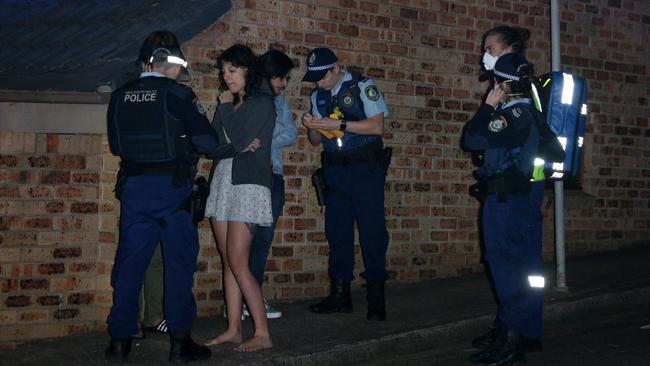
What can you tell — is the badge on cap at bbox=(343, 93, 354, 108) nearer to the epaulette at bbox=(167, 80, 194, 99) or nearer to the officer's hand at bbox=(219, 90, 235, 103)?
the officer's hand at bbox=(219, 90, 235, 103)

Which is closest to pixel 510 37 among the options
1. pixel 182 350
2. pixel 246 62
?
pixel 246 62

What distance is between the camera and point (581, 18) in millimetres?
10430

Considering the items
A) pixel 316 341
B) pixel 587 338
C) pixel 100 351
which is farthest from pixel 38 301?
pixel 587 338

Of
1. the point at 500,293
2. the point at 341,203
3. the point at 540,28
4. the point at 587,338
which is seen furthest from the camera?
the point at 540,28

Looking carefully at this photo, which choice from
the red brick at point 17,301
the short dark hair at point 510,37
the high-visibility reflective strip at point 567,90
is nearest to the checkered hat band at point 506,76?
the short dark hair at point 510,37

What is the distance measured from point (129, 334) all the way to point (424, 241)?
3.83 m

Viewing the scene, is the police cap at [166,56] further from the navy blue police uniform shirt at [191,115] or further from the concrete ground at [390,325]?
the concrete ground at [390,325]

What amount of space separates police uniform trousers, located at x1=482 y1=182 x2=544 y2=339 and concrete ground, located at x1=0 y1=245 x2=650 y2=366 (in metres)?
0.81

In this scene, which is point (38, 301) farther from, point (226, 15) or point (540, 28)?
point (540, 28)

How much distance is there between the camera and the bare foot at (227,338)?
6562mm

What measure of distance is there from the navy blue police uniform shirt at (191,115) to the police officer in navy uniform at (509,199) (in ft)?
5.58

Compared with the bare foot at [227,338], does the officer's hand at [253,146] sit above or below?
above

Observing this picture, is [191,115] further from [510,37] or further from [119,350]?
[510,37]

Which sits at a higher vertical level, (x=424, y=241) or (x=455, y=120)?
(x=455, y=120)
